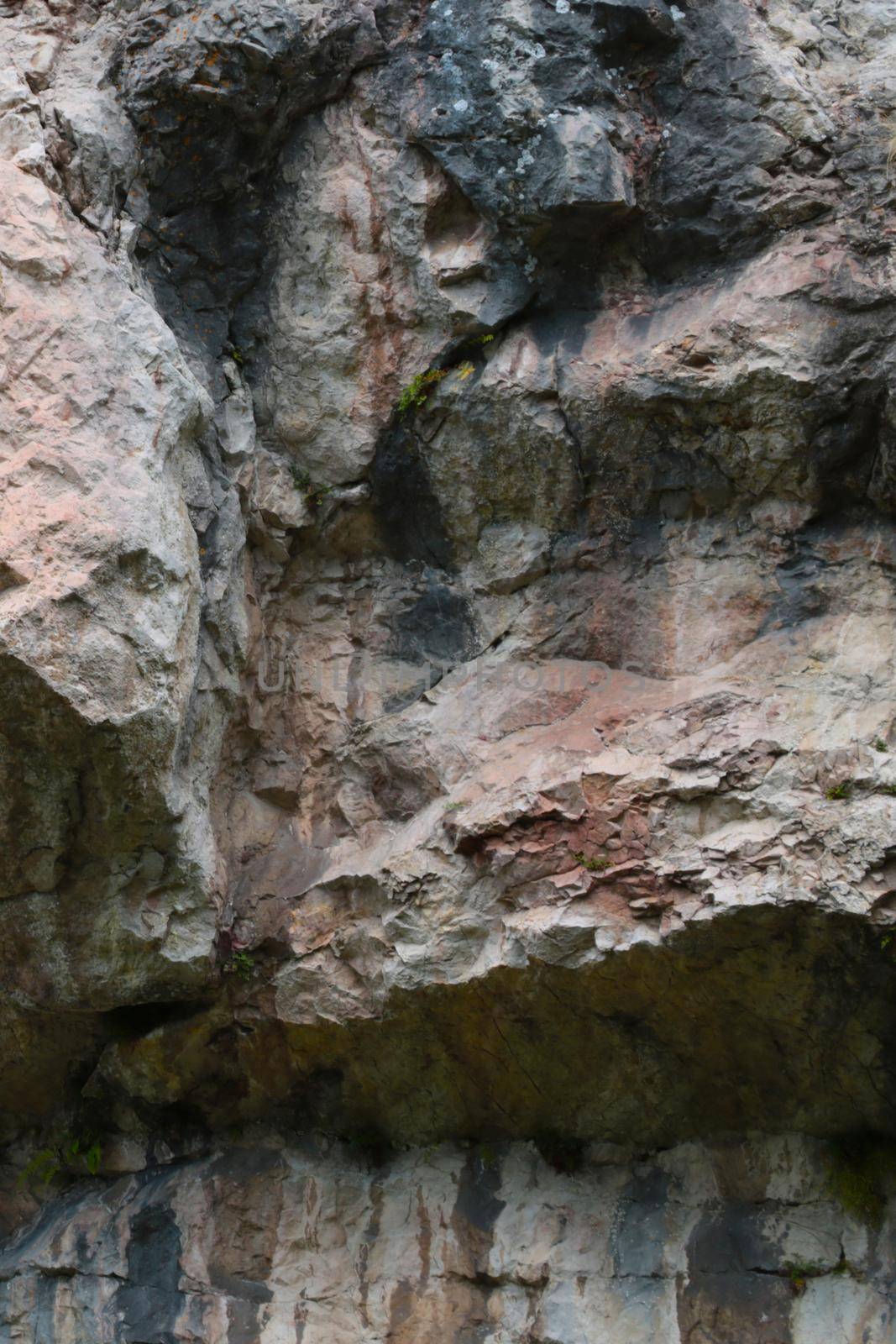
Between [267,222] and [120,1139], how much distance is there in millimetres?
5110

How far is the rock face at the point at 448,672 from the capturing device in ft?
20.6

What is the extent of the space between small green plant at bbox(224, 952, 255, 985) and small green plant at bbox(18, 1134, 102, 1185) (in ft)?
4.79

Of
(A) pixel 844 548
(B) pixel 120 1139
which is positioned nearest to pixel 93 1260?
(B) pixel 120 1139

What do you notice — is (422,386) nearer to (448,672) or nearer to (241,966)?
(448,672)

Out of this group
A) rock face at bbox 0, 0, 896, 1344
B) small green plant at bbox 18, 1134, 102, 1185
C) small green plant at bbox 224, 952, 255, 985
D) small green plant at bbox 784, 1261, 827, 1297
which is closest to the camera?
rock face at bbox 0, 0, 896, 1344

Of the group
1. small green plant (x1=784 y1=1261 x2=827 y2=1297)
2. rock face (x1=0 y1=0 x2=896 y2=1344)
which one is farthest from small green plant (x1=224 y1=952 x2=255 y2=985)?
small green plant (x1=784 y1=1261 x2=827 y2=1297)

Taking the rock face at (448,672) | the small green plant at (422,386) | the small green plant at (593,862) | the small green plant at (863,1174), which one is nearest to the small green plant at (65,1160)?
the rock face at (448,672)

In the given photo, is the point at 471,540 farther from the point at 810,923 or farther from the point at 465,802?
the point at 810,923

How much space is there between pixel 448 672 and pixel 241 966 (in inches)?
73.4

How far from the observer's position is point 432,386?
7523 mm

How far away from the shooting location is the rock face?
6.29 m

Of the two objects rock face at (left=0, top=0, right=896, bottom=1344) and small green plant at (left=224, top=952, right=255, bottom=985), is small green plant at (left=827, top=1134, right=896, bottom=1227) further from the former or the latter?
small green plant at (left=224, top=952, right=255, bottom=985)

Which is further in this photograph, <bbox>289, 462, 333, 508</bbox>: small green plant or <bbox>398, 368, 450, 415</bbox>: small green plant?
<bbox>289, 462, 333, 508</bbox>: small green plant

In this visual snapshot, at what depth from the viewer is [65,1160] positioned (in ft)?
25.7
